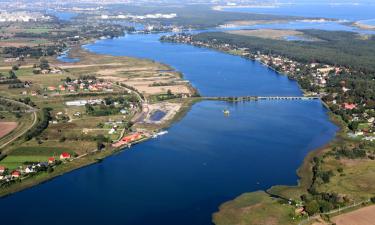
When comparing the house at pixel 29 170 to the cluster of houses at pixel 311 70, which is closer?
the house at pixel 29 170

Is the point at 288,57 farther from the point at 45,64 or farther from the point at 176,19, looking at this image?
the point at 176,19

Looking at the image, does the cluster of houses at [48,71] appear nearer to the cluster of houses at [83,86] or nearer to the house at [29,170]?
the cluster of houses at [83,86]

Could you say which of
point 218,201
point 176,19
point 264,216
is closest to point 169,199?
point 218,201

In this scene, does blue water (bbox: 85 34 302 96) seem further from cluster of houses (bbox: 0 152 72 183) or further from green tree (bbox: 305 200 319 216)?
green tree (bbox: 305 200 319 216)

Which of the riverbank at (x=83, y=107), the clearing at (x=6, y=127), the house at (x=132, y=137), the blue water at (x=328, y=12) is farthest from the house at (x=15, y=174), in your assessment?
the blue water at (x=328, y=12)

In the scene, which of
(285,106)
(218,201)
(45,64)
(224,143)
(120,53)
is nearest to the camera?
(218,201)

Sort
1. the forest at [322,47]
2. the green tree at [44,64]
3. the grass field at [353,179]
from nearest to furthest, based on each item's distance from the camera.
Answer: the grass field at [353,179] → the green tree at [44,64] → the forest at [322,47]
